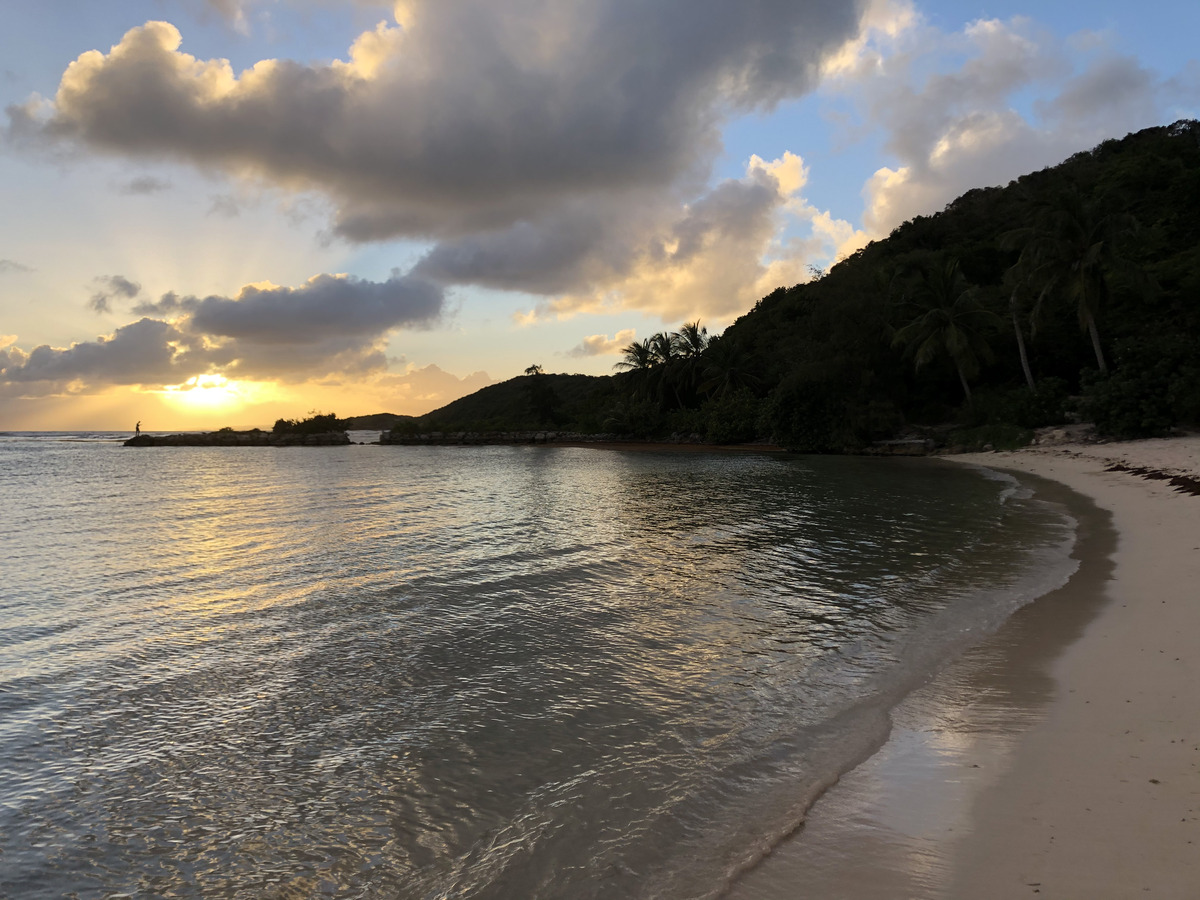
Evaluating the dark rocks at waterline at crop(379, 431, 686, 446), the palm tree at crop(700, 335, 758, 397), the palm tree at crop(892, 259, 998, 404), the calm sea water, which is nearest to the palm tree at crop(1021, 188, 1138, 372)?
the palm tree at crop(892, 259, 998, 404)

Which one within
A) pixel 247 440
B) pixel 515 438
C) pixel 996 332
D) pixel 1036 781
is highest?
pixel 996 332

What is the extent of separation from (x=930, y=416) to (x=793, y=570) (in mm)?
44506

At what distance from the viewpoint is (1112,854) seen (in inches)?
137

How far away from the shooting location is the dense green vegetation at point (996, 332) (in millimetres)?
35938

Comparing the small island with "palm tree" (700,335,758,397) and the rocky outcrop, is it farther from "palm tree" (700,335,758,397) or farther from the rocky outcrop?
"palm tree" (700,335,758,397)

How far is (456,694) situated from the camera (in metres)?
6.48

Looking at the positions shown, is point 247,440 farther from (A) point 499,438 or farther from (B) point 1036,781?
(B) point 1036,781

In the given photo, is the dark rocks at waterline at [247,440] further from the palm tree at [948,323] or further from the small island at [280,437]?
the palm tree at [948,323]

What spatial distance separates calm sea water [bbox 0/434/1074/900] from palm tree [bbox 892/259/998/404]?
29906 millimetres

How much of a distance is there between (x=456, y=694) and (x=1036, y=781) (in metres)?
4.90

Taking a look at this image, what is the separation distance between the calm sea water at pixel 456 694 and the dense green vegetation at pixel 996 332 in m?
27.7

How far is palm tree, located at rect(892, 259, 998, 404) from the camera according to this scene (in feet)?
140

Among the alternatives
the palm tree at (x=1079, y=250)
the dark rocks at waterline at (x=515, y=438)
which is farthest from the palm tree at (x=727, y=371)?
the palm tree at (x=1079, y=250)

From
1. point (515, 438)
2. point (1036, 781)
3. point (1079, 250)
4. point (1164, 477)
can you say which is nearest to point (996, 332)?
point (1079, 250)
